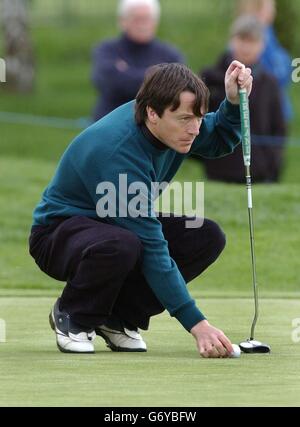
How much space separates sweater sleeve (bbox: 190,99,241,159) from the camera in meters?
6.91

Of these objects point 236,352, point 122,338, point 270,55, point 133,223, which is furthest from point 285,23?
point 236,352

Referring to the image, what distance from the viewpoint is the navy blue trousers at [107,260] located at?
6.55 metres

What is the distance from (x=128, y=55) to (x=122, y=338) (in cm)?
731

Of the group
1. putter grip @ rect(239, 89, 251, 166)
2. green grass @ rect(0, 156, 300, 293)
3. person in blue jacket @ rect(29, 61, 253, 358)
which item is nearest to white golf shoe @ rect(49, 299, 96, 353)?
person in blue jacket @ rect(29, 61, 253, 358)

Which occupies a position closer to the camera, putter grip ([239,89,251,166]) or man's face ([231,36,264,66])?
putter grip ([239,89,251,166])

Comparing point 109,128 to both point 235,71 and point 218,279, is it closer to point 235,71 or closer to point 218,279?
point 235,71

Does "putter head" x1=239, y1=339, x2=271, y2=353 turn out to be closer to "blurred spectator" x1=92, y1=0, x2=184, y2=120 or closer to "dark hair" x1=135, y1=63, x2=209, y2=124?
"dark hair" x1=135, y1=63, x2=209, y2=124

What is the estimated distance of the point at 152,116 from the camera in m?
6.51

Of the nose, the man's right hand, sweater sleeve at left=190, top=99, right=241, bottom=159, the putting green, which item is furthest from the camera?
sweater sleeve at left=190, top=99, right=241, bottom=159

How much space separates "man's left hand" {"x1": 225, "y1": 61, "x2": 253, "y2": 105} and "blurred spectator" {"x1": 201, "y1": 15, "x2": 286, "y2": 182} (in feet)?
22.0

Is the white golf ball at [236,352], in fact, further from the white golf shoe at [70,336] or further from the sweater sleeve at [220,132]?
the sweater sleeve at [220,132]

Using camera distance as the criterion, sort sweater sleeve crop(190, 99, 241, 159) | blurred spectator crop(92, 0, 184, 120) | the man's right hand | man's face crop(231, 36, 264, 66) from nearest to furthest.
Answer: the man's right hand, sweater sleeve crop(190, 99, 241, 159), man's face crop(231, 36, 264, 66), blurred spectator crop(92, 0, 184, 120)

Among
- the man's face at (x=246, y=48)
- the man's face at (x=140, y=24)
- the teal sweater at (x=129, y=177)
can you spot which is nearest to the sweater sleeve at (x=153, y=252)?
the teal sweater at (x=129, y=177)

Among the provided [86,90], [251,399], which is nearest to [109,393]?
[251,399]
